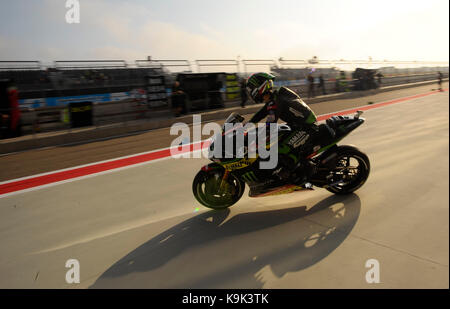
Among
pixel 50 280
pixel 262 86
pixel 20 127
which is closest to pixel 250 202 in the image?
pixel 262 86

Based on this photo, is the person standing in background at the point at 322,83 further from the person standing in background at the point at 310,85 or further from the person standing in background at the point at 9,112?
the person standing in background at the point at 9,112

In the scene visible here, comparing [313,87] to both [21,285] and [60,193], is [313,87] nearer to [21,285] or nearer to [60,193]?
[60,193]

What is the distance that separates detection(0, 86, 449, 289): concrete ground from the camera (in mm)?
2992

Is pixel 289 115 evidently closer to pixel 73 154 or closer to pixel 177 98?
pixel 73 154

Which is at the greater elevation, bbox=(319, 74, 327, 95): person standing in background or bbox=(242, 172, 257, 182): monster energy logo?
bbox=(319, 74, 327, 95): person standing in background

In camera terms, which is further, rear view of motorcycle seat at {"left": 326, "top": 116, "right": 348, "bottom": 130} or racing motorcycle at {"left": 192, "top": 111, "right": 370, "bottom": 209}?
rear view of motorcycle seat at {"left": 326, "top": 116, "right": 348, "bottom": 130}

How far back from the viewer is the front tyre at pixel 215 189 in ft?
14.3

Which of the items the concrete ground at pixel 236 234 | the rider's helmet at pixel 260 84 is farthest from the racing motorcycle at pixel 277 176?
the rider's helmet at pixel 260 84

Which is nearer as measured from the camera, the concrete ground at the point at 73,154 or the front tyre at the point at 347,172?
the front tyre at the point at 347,172

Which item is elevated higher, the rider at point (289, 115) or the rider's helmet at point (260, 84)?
the rider's helmet at point (260, 84)

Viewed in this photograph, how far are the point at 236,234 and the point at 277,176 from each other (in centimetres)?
98

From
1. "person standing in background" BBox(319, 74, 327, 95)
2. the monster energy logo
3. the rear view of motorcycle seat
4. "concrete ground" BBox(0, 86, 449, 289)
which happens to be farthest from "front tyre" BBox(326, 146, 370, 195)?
"person standing in background" BBox(319, 74, 327, 95)

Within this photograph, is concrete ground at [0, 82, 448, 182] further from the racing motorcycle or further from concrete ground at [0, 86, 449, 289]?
the racing motorcycle

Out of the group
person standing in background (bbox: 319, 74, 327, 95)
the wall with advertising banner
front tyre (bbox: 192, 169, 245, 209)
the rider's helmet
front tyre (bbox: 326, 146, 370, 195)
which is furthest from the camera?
person standing in background (bbox: 319, 74, 327, 95)
